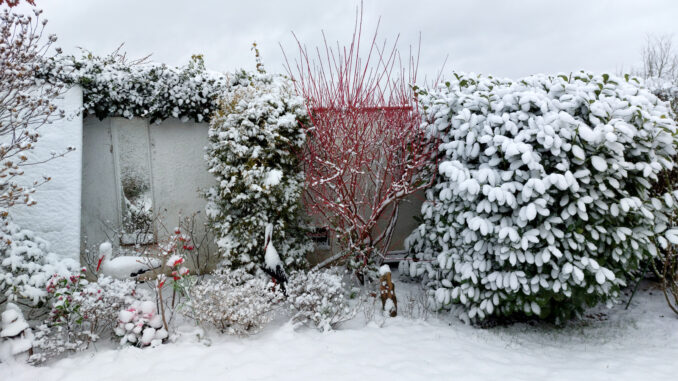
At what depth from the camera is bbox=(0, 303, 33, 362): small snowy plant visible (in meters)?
3.45

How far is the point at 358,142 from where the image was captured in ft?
17.0

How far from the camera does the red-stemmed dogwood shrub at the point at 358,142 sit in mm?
5184

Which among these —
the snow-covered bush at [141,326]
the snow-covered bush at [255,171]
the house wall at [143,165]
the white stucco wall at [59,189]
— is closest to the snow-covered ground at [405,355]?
the snow-covered bush at [141,326]

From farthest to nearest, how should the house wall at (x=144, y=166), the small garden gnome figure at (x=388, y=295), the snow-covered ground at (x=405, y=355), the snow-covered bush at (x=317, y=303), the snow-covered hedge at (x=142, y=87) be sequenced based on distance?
1. the house wall at (x=144, y=166)
2. the snow-covered hedge at (x=142, y=87)
3. the small garden gnome figure at (x=388, y=295)
4. the snow-covered bush at (x=317, y=303)
5. the snow-covered ground at (x=405, y=355)

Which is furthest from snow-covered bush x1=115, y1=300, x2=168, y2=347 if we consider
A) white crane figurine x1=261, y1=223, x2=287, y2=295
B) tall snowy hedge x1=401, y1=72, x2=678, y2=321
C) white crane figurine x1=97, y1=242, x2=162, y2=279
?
tall snowy hedge x1=401, y1=72, x2=678, y2=321

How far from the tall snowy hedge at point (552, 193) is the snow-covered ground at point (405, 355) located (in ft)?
1.25

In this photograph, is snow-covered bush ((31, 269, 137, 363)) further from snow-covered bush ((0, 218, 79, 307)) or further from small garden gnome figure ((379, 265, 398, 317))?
small garden gnome figure ((379, 265, 398, 317))

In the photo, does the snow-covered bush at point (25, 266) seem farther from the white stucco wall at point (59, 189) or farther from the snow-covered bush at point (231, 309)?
the snow-covered bush at point (231, 309)

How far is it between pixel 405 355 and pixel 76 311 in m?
3.15

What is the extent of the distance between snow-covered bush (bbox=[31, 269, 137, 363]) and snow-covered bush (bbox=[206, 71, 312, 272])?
1387 millimetres

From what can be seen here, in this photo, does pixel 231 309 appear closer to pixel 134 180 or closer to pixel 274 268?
pixel 274 268

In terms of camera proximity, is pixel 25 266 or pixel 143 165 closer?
pixel 25 266

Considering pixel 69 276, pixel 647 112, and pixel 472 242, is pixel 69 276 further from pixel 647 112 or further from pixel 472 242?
pixel 647 112

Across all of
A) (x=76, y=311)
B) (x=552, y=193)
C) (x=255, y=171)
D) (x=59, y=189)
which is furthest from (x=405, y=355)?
(x=59, y=189)
